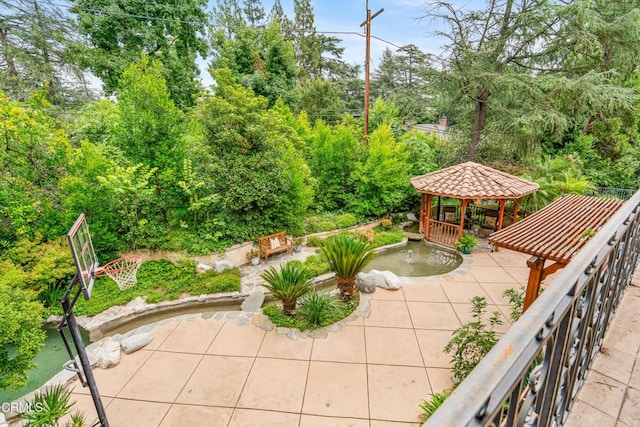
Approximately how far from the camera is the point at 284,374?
446cm

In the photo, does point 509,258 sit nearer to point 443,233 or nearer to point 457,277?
point 443,233

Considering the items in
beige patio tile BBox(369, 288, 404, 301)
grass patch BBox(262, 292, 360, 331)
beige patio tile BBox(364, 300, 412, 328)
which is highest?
grass patch BBox(262, 292, 360, 331)

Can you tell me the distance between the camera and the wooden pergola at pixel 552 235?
4543 millimetres

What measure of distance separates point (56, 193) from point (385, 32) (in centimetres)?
1268

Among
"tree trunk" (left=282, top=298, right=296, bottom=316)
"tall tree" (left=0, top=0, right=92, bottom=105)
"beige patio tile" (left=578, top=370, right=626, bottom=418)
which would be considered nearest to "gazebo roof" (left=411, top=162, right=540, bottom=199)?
"tree trunk" (left=282, top=298, right=296, bottom=316)

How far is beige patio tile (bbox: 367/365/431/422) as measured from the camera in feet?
12.4

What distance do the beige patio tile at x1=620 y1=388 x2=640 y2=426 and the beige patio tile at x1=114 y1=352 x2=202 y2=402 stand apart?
475 centimetres

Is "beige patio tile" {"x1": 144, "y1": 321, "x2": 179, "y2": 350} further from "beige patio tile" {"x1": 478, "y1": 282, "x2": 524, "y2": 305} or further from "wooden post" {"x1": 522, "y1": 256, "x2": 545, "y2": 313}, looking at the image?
"wooden post" {"x1": 522, "y1": 256, "x2": 545, "y2": 313}

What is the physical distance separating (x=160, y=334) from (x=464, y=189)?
347 inches

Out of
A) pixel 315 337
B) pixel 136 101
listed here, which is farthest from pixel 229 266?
pixel 136 101

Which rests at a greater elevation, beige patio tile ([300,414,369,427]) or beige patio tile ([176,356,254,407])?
beige patio tile ([176,356,254,407])

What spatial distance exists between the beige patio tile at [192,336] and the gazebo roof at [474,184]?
754cm

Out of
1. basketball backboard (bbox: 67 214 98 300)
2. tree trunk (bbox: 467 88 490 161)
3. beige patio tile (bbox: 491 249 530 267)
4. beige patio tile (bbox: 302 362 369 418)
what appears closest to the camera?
basketball backboard (bbox: 67 214 98 300)

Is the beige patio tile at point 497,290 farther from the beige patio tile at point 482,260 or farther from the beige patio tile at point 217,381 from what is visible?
the beige patio tile at point 217,381
